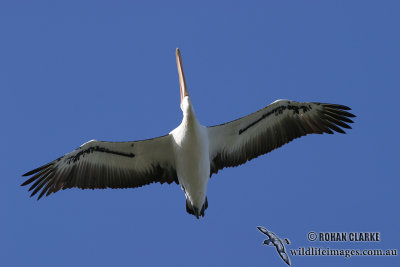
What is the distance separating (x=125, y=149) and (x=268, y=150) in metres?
3.13

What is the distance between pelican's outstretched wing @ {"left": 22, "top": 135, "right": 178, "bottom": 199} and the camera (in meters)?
17.5

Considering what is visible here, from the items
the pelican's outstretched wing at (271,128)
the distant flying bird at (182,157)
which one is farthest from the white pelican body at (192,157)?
the pelican's outstretched wing at (271,128)

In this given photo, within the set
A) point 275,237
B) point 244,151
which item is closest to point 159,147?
point 244,151

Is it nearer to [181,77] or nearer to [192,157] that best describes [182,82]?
[181,77]

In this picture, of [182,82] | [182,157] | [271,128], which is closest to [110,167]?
[182,157]

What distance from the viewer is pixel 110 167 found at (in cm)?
1780

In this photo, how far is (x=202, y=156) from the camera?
16.9 m

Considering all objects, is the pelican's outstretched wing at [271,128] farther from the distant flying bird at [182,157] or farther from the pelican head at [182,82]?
the pelican head at [182,82]

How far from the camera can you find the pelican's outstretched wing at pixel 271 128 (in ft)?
58.3

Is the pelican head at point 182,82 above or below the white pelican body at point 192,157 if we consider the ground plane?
above

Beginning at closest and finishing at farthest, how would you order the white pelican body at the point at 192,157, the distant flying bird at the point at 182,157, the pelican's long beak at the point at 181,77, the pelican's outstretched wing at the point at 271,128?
the white pelican body at the point at 192,157 < the distant flying bird at the point at 182,157 < the pelican's long beak at the point at 181,77 < the pelican's outstretched wing at the point at 271,128

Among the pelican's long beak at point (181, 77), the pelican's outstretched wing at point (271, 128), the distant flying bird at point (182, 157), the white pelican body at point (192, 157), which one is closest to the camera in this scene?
the white pelican body at point (192, 157)

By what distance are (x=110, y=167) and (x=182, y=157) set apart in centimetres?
180

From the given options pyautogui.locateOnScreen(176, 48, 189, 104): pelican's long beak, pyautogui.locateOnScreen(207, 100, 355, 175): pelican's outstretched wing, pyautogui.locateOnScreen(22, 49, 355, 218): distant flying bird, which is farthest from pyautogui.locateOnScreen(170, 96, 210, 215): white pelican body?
pyautogui.locateOnScreen(207, 100, 355, 175): pelican's outstretched wing
